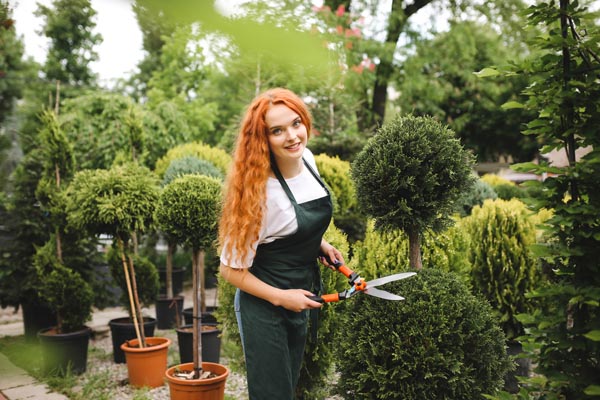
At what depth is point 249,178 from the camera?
2248 mm

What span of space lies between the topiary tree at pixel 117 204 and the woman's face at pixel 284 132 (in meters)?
2.32

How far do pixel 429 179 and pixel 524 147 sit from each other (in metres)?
19.9

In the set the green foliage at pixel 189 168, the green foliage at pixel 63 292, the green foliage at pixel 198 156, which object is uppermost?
the green foliage at pixel 198 156

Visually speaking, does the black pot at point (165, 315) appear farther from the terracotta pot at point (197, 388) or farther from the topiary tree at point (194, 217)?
the terracotta pot at point (197, 388)

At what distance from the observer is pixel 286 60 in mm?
750

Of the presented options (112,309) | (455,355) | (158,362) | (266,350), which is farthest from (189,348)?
(112,309)

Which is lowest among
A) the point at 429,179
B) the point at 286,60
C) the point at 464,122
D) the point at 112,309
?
the point at 112,309

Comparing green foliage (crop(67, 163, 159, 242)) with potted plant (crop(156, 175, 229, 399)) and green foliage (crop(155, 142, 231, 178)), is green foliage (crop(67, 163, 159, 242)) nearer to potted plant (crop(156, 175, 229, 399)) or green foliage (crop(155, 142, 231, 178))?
potted plant (crop(156, 175, 229, 399))

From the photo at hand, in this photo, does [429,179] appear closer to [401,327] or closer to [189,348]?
[401,327]

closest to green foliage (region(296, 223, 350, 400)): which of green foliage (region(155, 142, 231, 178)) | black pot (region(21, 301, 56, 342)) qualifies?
black pot (region(21, 301, 56, 342))

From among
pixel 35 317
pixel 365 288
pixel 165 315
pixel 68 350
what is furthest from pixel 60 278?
pixel 365 288

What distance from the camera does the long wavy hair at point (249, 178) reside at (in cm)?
218

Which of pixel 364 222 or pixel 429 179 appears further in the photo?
pixel 364 222

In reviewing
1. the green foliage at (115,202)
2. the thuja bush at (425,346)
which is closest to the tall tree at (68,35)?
the thuja bush at (425,346)
